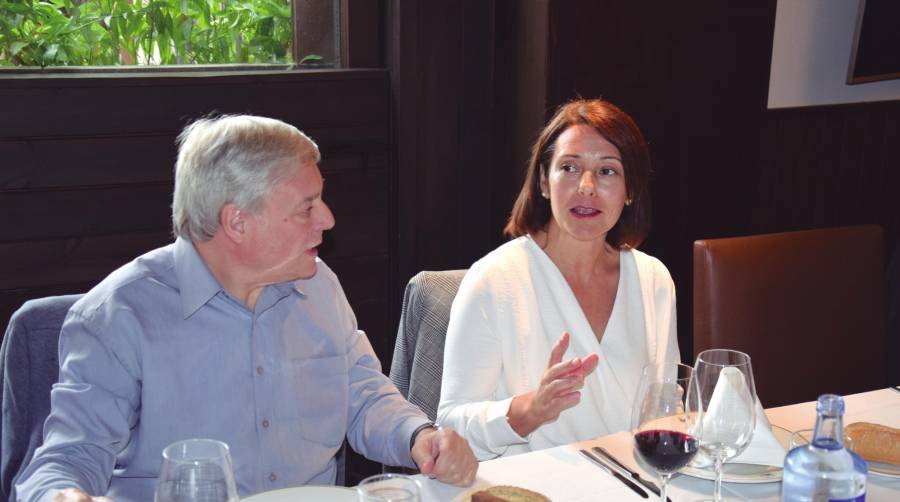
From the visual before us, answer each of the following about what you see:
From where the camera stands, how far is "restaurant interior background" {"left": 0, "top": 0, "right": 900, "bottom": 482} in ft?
9.20

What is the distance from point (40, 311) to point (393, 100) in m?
1.72

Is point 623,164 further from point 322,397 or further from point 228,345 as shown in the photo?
point 228,345

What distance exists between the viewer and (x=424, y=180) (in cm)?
332

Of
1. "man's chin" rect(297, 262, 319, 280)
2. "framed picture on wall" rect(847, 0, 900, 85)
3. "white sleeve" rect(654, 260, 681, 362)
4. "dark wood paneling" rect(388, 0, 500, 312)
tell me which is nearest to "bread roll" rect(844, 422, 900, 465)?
"white sleeve" rect(654, 260, 681, 362)

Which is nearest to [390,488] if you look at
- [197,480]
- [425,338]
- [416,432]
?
[197,480]

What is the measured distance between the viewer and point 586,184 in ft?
6.85

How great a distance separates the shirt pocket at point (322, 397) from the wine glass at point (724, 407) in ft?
2.26

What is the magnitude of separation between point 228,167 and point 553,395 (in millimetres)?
646

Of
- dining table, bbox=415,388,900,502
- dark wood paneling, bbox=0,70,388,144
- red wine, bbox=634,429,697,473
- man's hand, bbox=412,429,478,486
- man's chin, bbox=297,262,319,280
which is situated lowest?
dining table, bbox=415,388,900,502

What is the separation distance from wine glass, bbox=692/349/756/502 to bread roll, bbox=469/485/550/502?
9.2 inches

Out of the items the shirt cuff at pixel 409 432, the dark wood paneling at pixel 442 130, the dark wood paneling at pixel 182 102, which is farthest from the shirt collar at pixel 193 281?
the dark wood paneling at pixel 442 130

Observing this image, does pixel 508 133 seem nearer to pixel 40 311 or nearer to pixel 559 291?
pixel 559 291

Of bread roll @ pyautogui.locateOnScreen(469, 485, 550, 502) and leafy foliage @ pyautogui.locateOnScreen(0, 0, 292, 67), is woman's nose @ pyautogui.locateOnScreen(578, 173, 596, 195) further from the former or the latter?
leafy foliage @ pyautogui.locateOnScreen(0, 0, 292, 67)

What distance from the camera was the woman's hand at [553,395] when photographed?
1.67 meters
